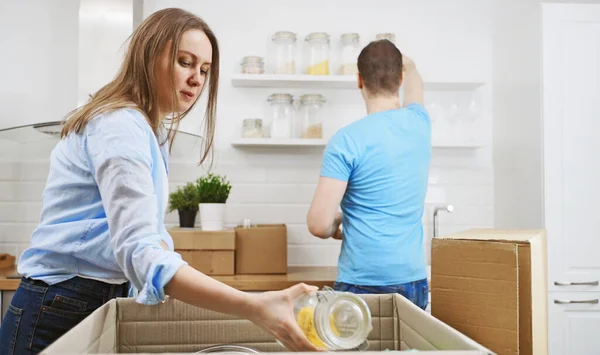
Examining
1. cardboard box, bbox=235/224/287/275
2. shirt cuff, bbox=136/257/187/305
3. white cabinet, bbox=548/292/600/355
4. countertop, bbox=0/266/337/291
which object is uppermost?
shirt cuff, bbox=136/257/187/305

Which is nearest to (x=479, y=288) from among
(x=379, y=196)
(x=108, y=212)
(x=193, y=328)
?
(x=193, y=328)

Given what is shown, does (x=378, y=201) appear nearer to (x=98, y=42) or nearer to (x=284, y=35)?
(x=284, y=35)

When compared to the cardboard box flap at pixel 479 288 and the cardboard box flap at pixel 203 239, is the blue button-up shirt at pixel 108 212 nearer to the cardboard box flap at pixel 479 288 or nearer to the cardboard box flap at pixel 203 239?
the cardboard box flap at pixel 479 288

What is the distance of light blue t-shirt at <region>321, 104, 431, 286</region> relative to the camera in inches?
76.7

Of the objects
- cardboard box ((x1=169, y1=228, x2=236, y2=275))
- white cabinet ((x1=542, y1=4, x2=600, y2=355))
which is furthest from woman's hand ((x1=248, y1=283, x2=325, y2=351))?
white cabinet ((x1=542, y1=4, x2=600, y2=355))

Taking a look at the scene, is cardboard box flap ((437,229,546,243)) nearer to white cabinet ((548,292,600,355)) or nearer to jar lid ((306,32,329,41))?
white cabinet ((548,292,600,355))

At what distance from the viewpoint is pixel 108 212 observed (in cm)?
91

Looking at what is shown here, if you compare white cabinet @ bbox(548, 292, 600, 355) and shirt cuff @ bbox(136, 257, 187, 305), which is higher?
shirt cuff @ bbox(136, 257, 187, 305)

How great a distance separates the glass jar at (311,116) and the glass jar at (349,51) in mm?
182

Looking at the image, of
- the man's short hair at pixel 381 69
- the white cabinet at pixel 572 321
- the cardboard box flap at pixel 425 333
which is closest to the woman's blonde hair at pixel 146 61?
the cardboard box flap at pixel 425 333

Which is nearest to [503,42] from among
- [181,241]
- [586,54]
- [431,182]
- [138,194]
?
[586,54]

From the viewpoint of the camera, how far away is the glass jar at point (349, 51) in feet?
9.66

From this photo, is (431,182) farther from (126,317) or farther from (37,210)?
(126,317)

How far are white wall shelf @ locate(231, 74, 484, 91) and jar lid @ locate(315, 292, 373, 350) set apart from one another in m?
2.12
